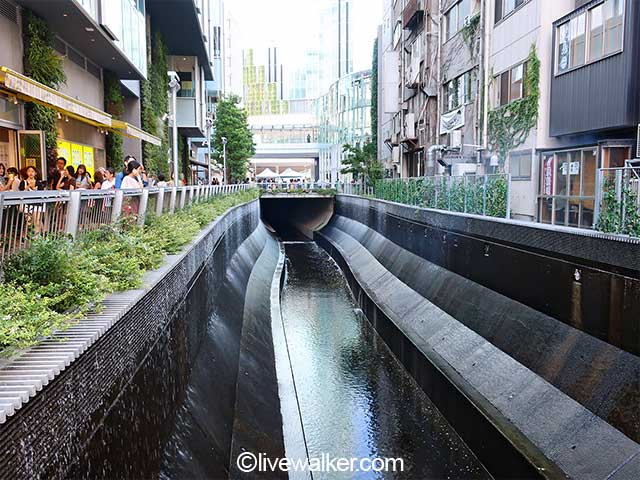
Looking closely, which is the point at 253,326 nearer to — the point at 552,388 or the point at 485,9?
the point at 552,388

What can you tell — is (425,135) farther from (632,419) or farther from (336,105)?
(336,105)

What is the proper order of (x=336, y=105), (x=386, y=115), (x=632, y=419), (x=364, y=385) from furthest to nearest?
(x=336, y=105), (x=386, y=115), (x=364, y=385), (x=632, y=419)

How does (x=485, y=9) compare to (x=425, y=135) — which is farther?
(x=425, y=135)

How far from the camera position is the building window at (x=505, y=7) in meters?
21.5

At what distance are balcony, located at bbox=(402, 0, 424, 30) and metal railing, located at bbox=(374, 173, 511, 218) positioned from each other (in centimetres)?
1435

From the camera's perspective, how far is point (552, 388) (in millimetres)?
8898

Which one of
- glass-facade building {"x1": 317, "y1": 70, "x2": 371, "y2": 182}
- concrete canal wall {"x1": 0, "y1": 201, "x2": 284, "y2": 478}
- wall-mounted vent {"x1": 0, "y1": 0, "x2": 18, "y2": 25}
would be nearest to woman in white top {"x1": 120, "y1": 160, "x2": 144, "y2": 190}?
concrete canal wall {"x1": 0, "y1": 201, "x2": 284, "y2": 478}

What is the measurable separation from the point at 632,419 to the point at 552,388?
1.76 meters

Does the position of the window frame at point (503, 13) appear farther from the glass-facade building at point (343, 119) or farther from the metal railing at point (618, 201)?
the glass-facade building at point (343, 119)

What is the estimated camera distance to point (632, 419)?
716cm

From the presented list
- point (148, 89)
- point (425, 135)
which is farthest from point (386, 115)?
point (148, 89)

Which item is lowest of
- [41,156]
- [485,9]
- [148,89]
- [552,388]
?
[552,388]

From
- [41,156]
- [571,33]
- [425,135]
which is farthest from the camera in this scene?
[425,135]

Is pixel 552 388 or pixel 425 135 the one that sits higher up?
pixel 425 135
